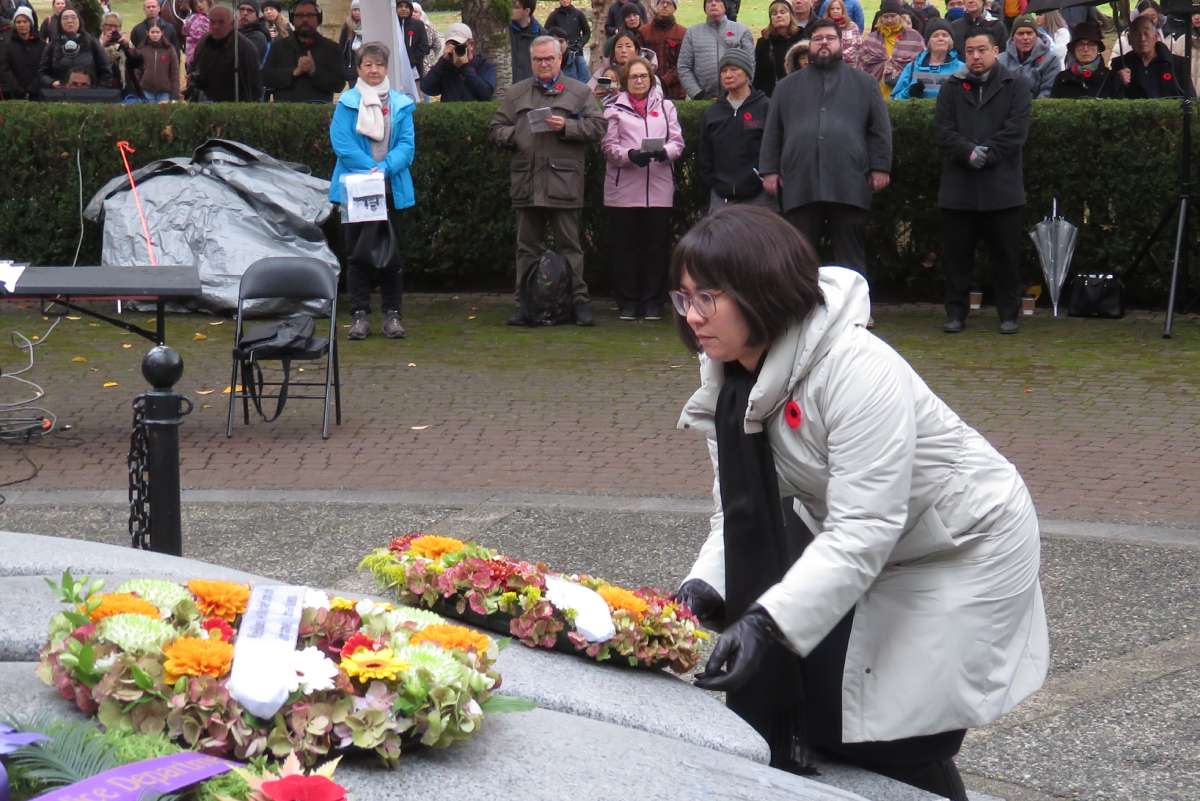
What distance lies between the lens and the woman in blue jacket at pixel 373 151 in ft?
39.1

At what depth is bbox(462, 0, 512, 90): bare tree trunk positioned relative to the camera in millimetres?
19172

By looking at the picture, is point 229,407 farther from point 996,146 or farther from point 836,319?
point 836,319

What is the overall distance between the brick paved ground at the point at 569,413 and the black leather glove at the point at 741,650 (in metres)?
4.57

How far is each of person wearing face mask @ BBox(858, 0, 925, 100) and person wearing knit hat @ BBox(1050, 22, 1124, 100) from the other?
147cm

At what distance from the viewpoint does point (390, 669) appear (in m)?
2.87

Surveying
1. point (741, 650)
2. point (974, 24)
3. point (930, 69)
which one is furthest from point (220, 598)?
point (974, 24)

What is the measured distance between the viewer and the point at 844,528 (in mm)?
3287

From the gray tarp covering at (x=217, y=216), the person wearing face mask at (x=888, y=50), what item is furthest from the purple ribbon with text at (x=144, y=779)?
the person wearing face mask at (x=888, y=50)

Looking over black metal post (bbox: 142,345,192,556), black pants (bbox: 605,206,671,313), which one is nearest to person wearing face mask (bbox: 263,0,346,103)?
black pants (bbox: 605,206,671,313)

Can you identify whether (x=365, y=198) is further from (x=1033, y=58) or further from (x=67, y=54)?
(x=67, y=54)

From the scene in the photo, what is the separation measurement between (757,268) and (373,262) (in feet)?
29.4

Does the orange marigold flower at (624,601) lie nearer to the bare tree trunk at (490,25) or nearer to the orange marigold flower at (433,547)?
the orange marigold flower at (433,547)

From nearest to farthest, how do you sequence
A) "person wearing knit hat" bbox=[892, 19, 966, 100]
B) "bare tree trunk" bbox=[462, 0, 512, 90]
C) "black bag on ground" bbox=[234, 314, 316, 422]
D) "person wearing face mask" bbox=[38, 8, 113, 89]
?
1. "black bag on ground" bbox=[234, 314, 316, 422]
2. "person wearing knit hat" bbox=[892, 19, 966, 100]
3. "person wearing face mask" bbox=[38, 8, 113, 89]
4. "bare tree trunk" bbox=[462, 0, 512, 90]

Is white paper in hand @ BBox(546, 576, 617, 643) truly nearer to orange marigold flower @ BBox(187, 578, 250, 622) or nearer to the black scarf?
the black scarf
